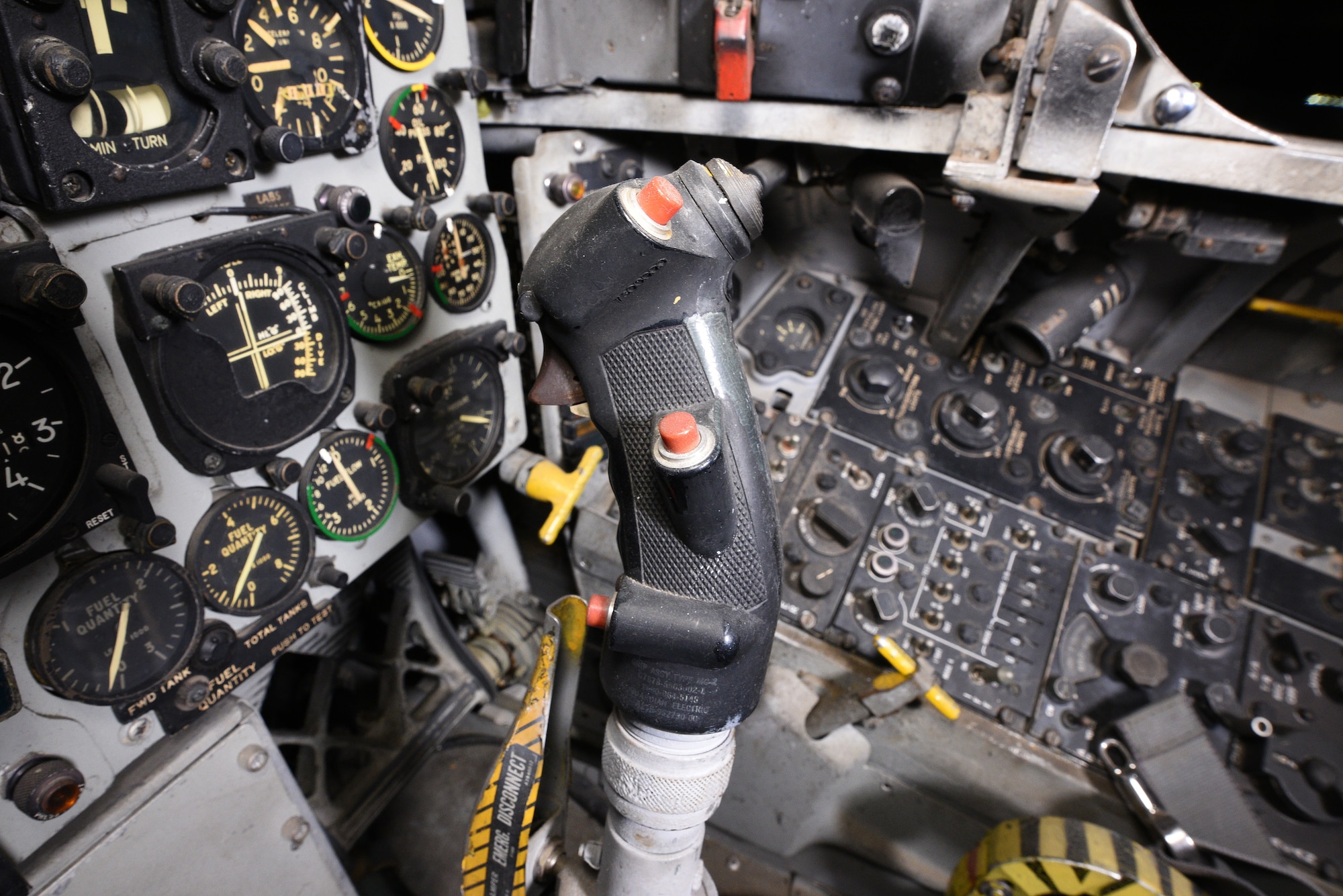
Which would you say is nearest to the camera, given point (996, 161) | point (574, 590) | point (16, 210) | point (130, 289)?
point (16, 210)

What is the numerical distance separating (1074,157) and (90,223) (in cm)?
173

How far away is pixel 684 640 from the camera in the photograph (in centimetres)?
80

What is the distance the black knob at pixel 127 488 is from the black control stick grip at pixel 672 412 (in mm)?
643

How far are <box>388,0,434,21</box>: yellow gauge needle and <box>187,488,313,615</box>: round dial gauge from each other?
0.98 metres

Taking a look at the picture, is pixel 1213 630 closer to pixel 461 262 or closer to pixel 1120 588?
pixel 1120 588

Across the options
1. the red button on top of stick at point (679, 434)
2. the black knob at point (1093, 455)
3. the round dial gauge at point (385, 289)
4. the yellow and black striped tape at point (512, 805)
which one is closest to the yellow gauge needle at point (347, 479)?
the round dial gauge at point (385, 289)

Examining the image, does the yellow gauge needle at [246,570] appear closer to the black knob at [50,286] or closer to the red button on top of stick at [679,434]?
the black knob at [50,286]

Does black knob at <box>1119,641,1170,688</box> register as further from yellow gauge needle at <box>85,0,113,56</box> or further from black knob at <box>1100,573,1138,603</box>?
yellow gauge needle at <box>85,0,113,56</box>

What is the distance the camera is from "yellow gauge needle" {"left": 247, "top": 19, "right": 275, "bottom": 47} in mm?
1074

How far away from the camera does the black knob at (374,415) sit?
1377mm

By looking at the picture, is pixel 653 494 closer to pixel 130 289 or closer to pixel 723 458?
pixel 723 458

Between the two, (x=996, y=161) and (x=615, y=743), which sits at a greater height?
(x=996, y=161)

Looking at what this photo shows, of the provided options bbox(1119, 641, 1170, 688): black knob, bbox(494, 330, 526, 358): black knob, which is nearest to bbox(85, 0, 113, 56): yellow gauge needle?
bbox(494, 330, 526, 358): black knob

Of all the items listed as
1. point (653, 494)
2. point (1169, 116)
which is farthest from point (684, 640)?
point (1169, 116)
